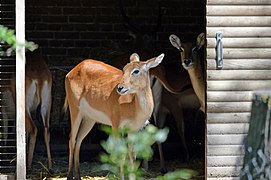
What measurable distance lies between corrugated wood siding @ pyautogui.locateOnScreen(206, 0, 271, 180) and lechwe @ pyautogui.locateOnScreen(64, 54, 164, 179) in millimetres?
668

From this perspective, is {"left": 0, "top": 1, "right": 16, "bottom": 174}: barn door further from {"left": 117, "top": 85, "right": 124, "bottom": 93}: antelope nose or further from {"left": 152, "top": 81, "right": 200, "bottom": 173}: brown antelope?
{"left": 152, "top": 81, "right": 200, "bottom": 173}: brown antelope

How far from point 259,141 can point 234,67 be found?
433 cm

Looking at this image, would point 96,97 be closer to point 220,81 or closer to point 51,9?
point 220,81

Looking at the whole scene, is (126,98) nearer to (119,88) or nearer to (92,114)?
(119,88)

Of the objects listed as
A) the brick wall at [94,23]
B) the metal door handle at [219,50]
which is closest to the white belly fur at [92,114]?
the metal door handle at [219,50]

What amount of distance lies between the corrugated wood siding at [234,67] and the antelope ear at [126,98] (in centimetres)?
85

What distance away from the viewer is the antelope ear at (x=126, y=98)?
6.44 m

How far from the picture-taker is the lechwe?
20.6 feet

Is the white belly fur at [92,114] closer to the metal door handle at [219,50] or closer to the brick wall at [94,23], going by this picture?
the metal door handle at [219,50]

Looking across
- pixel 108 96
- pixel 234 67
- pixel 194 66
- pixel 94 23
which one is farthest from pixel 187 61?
pixel 94 23

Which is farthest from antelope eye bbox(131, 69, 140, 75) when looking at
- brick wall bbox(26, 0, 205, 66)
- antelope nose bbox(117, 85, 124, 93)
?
brick wall bbox(26, 0, 205, 66)

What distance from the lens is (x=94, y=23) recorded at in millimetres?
9711

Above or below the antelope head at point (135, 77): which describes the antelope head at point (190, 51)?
above

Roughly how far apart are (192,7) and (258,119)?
8247mm
